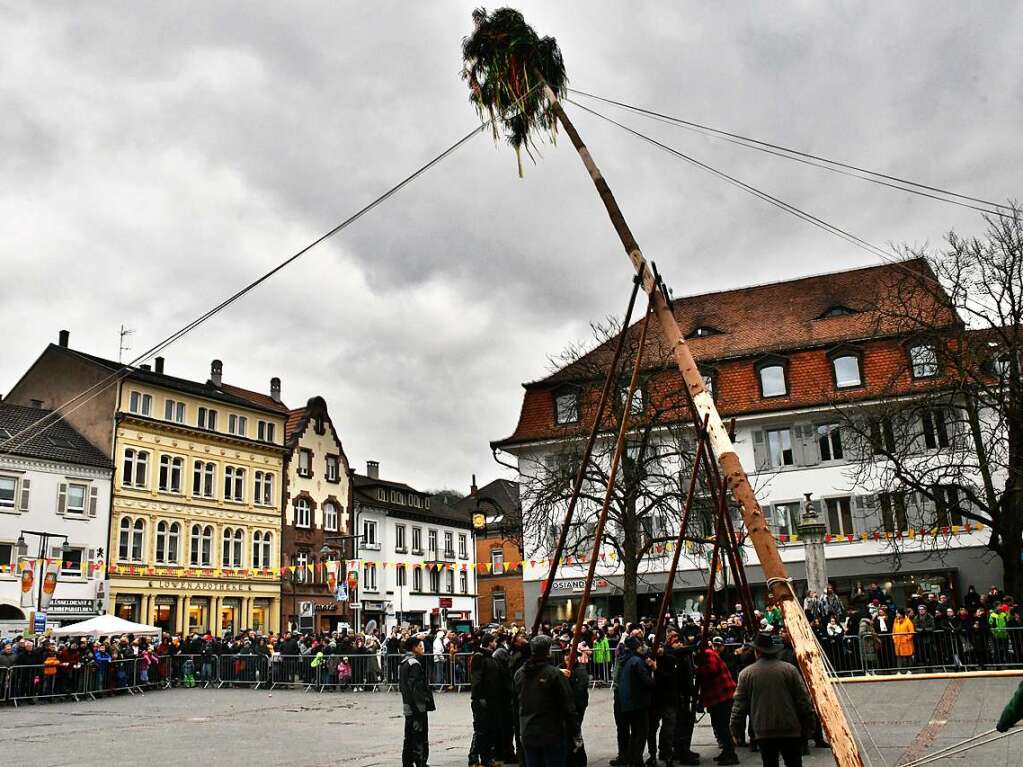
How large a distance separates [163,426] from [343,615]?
1548 centimetres

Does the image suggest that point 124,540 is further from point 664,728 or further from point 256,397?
point 664,728

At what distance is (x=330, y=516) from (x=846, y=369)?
31299mm

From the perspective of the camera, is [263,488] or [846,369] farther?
[263,488]

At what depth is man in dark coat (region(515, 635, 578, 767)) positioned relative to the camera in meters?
8.84

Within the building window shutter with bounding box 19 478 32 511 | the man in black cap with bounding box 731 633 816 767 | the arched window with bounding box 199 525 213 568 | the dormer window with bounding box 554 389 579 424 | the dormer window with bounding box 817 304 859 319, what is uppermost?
the dormer window with bounding box 817 304 859 319

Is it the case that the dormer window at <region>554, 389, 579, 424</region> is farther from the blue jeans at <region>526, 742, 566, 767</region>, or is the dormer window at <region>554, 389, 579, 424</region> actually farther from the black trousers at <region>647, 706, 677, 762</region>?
the blue jeans at <region>526, 742, 566, 767</region>

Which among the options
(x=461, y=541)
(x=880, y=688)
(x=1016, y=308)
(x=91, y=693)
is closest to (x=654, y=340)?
(x=1016, y=308)

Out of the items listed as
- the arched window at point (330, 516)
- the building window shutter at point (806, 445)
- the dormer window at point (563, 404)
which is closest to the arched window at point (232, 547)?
the arched window at point (330, 516)

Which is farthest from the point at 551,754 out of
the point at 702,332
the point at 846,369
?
the point at 702,332

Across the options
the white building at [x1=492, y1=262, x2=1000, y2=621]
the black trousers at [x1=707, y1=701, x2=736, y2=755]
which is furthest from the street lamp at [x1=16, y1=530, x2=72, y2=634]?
the black trousers at [x1=707, y1=701, x2=736, y2=755]

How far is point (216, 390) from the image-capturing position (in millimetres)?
53250

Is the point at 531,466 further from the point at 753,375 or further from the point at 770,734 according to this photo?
the point at 770,734

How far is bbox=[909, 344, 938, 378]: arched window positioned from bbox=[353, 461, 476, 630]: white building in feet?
104

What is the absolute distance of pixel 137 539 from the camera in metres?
44.5
